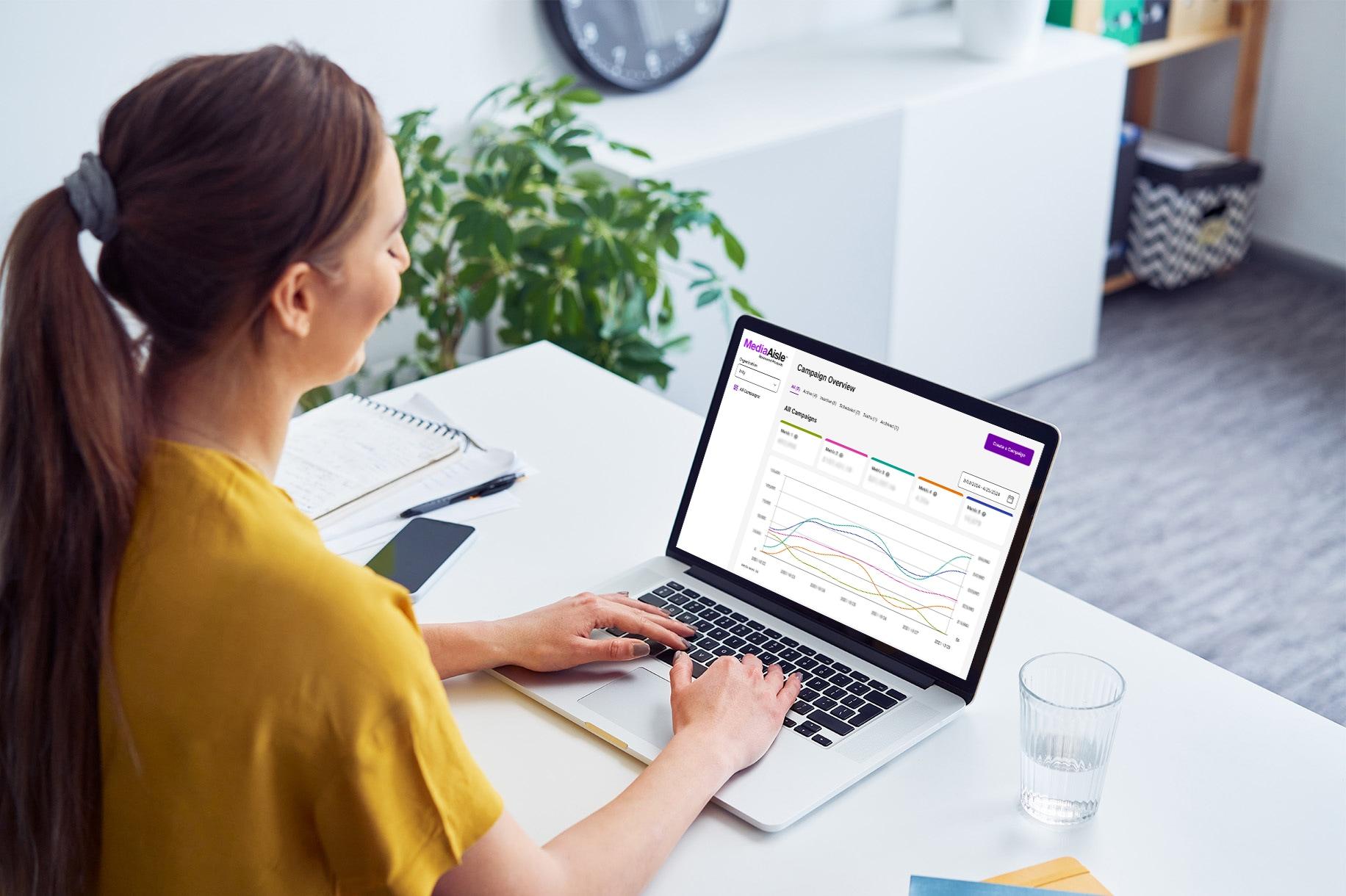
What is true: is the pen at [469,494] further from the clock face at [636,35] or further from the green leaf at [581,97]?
the clock face at [636,35]

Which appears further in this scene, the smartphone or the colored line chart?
the smartphone

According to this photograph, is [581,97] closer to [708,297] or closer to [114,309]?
[708,297]

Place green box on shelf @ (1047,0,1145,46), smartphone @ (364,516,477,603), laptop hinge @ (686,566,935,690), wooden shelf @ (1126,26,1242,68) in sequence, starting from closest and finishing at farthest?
1. laptop hinge @ (686,566,935,690)
2. smartphone @ (364,516,477,603)
3. green box on shelf @ (1047,0,1145,46)
4. wooden shelf @ (1126,26,1242,68)

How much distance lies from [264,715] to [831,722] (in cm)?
50

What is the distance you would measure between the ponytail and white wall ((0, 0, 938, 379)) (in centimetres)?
121

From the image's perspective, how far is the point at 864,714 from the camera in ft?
3.79

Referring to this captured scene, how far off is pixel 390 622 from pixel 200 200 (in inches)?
11.1

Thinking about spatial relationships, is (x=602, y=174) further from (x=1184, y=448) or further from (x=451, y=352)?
(x=1184, y=448)

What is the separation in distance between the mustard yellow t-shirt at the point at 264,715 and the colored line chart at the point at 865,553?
1.47ft

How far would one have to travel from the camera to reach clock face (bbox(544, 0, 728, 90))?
2.81 meters

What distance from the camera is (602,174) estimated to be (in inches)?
103

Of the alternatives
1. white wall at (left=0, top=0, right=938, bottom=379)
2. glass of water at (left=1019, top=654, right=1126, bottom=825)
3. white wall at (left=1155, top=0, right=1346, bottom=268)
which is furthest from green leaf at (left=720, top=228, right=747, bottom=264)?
white wall at (left=1155, top=0, right=1346, bottom=268)

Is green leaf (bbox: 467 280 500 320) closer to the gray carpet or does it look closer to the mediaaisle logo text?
the mediaaisle logo text

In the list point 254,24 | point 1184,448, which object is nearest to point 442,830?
point 254,24
